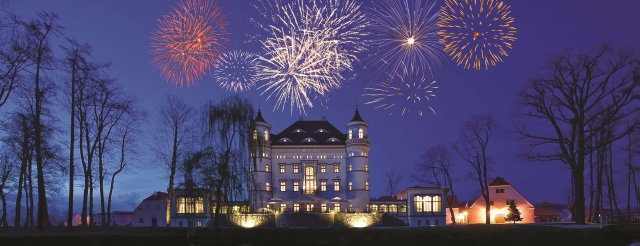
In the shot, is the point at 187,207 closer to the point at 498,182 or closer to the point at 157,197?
the point at 157,197

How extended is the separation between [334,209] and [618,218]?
33.7m

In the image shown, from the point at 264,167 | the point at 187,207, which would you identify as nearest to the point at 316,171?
the point at 264,167

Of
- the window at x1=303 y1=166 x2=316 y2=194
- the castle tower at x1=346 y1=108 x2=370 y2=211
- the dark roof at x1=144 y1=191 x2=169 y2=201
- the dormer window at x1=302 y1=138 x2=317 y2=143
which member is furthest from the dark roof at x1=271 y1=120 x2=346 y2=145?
the dark roof at x1=144 y1=191 x2=169 y2=201

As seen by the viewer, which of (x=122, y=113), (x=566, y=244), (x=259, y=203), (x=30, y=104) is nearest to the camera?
(x=30, y=104)

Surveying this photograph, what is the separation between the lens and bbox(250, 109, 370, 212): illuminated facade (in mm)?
66625

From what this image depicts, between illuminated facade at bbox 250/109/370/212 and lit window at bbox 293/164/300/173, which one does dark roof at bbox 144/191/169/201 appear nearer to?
illuminated facade at bbox 250/109/370/212

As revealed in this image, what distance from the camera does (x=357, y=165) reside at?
66.8 meters

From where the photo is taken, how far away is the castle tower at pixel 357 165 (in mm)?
66562

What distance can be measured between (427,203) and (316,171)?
15512 mm

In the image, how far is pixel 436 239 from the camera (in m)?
34.1

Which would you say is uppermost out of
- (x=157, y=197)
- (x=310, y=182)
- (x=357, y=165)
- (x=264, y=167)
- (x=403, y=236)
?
(x=357, y=165)

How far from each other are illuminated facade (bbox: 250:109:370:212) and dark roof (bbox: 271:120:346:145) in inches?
9.1

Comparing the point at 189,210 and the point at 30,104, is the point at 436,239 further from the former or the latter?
the point at 189,210

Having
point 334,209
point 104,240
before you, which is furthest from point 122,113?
point 334,209
